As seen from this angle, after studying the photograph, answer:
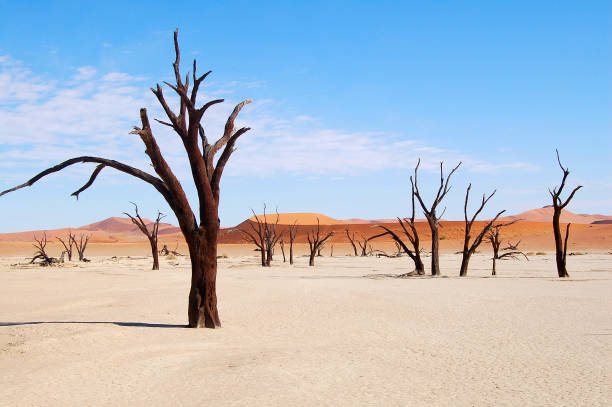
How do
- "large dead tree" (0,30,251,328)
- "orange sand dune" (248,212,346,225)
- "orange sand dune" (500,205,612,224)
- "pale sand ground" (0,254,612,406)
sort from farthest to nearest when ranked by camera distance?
"orange sand dune" (500,205,612,224)
"orange sand dune" (248,212,346,225)
"large dead tree" (0,30,251,328)
"pale sand ground" (0,254,612,406)

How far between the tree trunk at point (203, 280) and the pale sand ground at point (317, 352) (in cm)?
29

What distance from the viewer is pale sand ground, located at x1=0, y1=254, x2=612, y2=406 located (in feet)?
15.3

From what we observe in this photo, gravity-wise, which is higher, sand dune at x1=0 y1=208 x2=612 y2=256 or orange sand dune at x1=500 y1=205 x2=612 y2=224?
orange sand dune at x1=500 y1=205 x2=612 y2=224

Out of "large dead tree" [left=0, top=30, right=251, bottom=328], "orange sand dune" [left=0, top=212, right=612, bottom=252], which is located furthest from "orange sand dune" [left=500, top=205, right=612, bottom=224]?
"large dead tree" [left=0, top=30, right=251, bottom=328]

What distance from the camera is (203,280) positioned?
313 inches

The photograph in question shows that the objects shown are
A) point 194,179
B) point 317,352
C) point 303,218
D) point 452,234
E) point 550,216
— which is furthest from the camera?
point 550,216

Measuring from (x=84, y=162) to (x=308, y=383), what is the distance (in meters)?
4.62

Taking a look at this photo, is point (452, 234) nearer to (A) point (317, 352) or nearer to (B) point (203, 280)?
(B) point (203, 280)

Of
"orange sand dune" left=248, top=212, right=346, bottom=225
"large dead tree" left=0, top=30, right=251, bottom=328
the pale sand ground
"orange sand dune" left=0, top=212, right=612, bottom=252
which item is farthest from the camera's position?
"orange sand dune" left=248, top=212, right=346, bottom=225

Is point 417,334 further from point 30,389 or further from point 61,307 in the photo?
point 61,307

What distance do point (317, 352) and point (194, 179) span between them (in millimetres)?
3033

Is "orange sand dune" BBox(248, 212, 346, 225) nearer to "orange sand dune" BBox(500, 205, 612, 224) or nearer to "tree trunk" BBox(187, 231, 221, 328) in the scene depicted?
"orange sand dune" BBox(500, 205, 612, 224)

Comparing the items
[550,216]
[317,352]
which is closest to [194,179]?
[317,352]

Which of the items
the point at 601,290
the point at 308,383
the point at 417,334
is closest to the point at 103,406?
the point at 308,383
